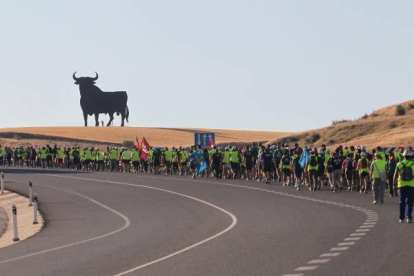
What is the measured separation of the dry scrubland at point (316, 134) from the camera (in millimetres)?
66475

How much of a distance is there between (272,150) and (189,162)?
1007 centimetres

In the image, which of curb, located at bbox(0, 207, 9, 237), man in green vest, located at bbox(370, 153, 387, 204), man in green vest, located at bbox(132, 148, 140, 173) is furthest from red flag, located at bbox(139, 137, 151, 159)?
man in green vest, located at bbox(370, 153, 387, 204)

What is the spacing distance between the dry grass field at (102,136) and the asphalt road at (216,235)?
69.4 meters

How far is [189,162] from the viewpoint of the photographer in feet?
167

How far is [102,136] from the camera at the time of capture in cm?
11500

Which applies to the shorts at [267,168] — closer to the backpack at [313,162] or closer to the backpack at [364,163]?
the backpack at [313,162]

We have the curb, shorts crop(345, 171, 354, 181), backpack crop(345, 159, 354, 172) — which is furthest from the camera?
shorts crop(345, 171, 354, 181)

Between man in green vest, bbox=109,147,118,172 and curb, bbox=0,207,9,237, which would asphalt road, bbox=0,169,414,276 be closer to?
curb, bbox=0,207,9,237

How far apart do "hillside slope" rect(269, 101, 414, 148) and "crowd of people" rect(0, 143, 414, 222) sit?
642 inches

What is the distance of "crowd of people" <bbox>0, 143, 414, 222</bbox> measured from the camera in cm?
2819

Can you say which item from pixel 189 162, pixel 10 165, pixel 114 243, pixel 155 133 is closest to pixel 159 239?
pixel 114 243

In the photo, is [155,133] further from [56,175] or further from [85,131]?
[56,175]

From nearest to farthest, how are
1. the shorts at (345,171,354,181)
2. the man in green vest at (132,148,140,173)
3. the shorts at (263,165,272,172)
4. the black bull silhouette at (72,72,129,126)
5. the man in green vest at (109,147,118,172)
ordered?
the shorts at (345,171,354,181) → the shorts at (263,165,272,172) → the man in green vest at (132,148,140,173) → the man in green vest at (109,147,118,172) → the black bull silhouette at (72,72,129,126)

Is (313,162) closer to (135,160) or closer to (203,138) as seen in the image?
(203,138)
